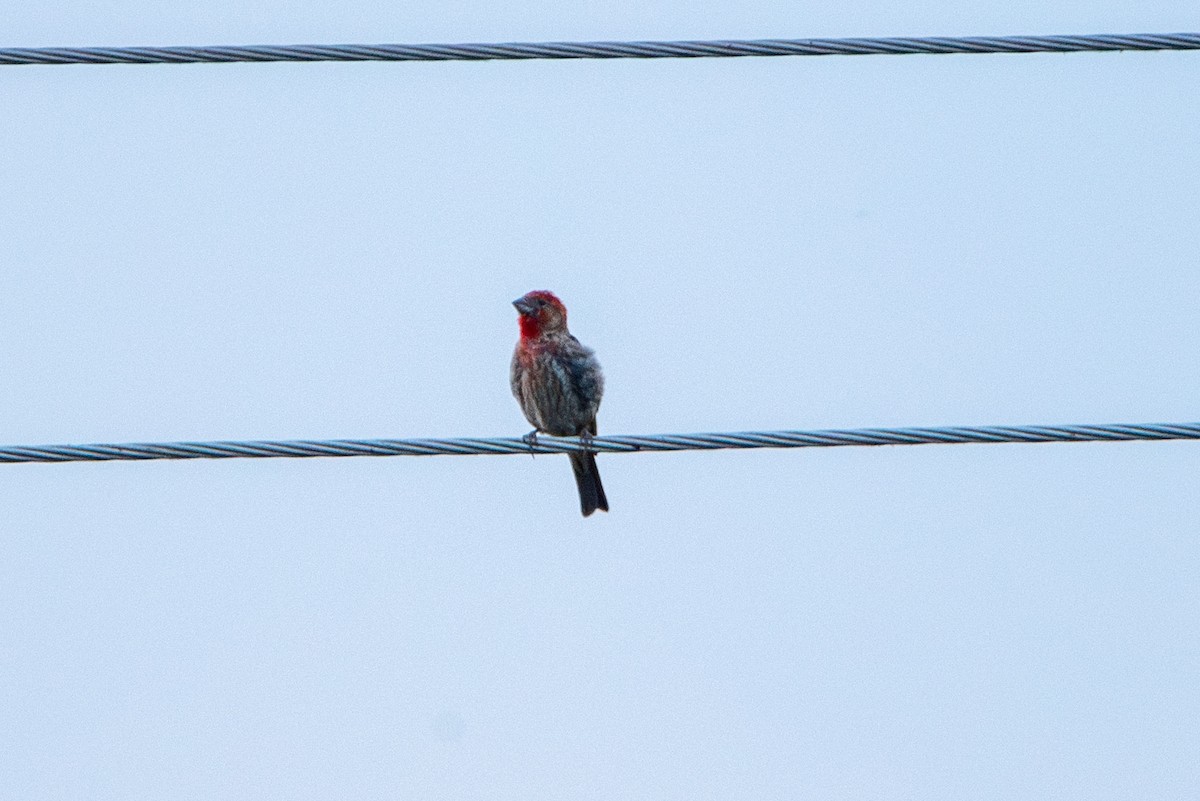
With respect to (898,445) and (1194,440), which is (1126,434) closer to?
(1194,440)

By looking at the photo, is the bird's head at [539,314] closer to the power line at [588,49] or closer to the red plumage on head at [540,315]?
the red plumage on head at [540,315]

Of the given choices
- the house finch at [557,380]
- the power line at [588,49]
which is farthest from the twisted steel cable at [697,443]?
the house finch at [557,380]

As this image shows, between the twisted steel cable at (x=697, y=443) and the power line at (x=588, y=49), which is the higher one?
the power line at (x=588, y=49)

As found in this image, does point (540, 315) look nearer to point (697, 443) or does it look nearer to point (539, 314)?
point (539, 314)

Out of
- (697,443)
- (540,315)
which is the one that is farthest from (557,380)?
(697,443)

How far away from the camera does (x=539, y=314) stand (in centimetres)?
923

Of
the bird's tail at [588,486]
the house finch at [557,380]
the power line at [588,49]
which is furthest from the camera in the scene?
the bird's tail at [588,486]

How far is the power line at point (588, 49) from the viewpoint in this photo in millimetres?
5176

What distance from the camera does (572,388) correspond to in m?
9.02

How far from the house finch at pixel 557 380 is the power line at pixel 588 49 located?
387cm

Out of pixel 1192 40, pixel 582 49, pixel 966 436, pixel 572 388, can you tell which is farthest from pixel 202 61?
pixel 572 388

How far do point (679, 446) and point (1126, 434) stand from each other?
1258mm

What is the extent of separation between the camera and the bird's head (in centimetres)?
922

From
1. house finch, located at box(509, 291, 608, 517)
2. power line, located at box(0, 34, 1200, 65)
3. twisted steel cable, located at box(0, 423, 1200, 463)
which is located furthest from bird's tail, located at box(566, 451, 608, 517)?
power line, located at box(0, 34, 1200, 65)
